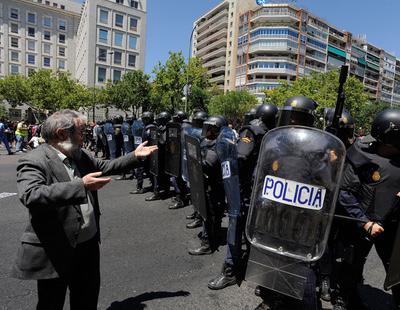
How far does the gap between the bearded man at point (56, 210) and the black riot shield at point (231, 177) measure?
1248mm

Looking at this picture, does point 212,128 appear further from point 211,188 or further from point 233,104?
point 233,104

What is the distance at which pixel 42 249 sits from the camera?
206cm

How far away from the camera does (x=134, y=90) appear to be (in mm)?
36375

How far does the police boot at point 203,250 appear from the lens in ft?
13.8

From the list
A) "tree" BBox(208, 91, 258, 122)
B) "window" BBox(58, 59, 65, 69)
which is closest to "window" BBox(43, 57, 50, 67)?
"window" BBox(58, 59, 65, 69)

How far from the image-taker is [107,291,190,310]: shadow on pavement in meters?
2.96

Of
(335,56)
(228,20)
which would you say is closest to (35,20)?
(228,20)

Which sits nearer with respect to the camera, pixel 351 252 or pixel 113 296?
pixel 351 252

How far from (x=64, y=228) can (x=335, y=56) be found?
94196mm

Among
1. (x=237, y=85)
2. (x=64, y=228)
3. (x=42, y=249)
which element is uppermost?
(x=237, y=85)

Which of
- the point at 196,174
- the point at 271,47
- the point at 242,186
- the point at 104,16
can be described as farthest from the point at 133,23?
the point at 242,186

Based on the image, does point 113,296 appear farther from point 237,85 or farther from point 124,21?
point 237,85

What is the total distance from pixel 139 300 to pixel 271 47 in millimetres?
74204

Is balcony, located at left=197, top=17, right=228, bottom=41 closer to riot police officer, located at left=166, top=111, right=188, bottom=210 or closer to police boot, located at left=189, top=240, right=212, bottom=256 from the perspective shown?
riot police officer, located at left=166, top=111, right=188, bottom=210
